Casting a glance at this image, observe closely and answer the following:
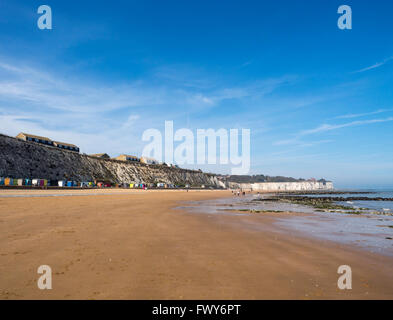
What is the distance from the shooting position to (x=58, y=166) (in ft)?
246

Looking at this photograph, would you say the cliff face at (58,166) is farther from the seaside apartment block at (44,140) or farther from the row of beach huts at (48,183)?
the seaside apartment block at (44,140)

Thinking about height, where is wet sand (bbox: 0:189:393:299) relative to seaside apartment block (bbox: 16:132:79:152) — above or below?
below

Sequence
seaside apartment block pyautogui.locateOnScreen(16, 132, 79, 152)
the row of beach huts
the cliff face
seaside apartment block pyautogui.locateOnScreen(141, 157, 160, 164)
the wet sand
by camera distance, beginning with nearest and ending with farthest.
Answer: the wet sand → the row of beach huts → the cliff face → seaside apartment block pyautogui.locateOnScreen(16, 132, 79, 152) → seaside apartment block pyautogui.locateOnScreen(141, 157, 160, 164)

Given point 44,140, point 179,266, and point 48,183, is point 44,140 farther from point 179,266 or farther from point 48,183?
point 179,266

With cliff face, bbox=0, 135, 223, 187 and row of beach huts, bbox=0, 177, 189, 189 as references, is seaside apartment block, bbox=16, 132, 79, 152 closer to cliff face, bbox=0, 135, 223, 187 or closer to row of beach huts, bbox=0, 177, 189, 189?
cliff face, bbox=0, 135, 223, 187

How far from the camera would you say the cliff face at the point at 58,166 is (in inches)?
2433

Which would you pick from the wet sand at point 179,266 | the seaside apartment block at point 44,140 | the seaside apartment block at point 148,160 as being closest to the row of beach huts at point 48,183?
the seaside apartment block at point 44,140

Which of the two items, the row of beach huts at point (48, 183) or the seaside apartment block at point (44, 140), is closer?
the row of beach huts at point (48, 183)

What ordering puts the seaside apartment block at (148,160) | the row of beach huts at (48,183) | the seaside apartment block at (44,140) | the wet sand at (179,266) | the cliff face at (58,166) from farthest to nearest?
the seaside apartment block at (148,160), the seaside apartment block at (44,140), the cliff face at (58,166), the row of beach huts at (48,183), the wet sand at (179,266)

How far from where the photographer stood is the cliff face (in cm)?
6180

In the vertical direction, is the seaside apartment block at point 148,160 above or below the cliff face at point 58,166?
above

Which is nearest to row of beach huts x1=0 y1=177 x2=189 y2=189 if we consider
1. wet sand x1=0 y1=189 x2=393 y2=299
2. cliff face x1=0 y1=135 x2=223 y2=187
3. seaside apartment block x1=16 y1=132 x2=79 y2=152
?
cliff face x1=0 y1=135 x2=223 y2=187
